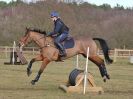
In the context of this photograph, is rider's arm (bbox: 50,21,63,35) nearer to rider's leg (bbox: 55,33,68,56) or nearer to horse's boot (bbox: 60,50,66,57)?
rider's leg (bbox: 55,33,68,56)

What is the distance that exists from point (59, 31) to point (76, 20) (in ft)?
272

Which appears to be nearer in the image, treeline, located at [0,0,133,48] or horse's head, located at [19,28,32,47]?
horse's head, located at [19,28,32,47]

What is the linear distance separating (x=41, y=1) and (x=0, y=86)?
284ft

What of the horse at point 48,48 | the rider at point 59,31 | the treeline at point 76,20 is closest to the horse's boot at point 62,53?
the rider at point 59,31

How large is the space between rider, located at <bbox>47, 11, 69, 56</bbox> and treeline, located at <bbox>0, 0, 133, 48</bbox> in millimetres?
44399

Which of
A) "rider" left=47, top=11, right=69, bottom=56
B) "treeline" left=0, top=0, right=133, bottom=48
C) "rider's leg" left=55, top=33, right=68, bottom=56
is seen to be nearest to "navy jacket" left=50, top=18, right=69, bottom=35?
"rider" left=47, top=11, right=69, bottom=56

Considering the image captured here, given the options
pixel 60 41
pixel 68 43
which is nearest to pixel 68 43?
pixel 68 43

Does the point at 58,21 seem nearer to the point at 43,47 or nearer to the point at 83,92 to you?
the point at 43,47

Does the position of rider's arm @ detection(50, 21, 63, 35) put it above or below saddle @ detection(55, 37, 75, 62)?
above

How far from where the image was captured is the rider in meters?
17.4

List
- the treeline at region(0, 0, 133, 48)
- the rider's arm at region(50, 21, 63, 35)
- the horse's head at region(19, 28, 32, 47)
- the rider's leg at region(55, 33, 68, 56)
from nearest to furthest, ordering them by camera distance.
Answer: the rider's arm at region(50, 21, 63, 35) → the rider's leg at region(55, 33, 68, 56) → the horse's head at region(19, 28, 32, 47) → the treeline at region(0, 0, 133, 48)

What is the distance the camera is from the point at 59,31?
57.3 feet

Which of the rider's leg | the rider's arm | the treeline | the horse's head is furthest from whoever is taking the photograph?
the treeline

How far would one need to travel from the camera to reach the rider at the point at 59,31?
685 inches
